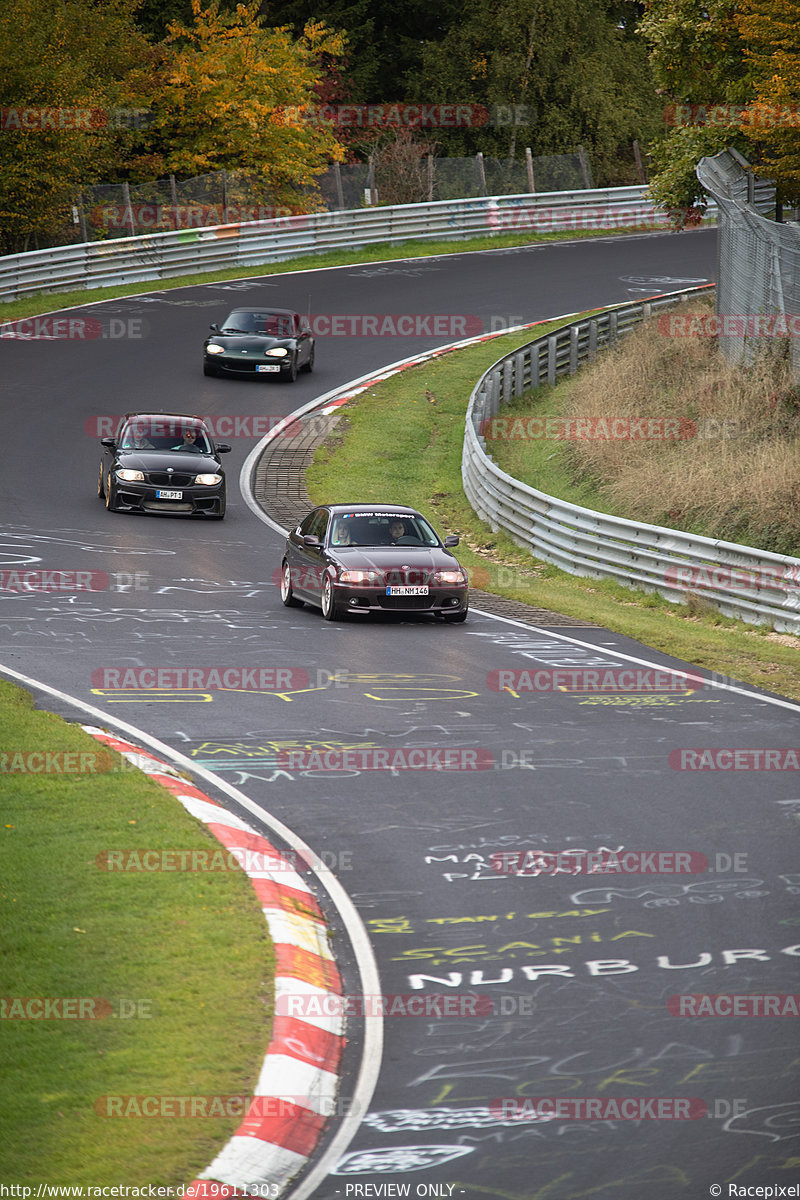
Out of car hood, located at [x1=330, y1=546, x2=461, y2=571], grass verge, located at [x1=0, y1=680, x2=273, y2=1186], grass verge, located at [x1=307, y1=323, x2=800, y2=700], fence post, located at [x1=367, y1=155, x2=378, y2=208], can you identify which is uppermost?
fence post, located at [x1=367, y1=155, x2=378, y2=208]

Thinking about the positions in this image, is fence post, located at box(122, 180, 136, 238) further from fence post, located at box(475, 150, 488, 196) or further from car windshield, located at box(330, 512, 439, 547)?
car windshield, located at box(330, 512, 439, 547)

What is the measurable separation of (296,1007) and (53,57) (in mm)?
41658

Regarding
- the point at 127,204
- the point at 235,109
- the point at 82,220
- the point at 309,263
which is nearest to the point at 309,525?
the point at 82,220

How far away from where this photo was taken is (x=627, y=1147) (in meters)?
5.71

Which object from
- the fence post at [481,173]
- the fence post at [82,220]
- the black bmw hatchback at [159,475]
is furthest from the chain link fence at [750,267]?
the fence post at [481,173]

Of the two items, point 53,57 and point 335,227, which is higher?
point 53,57

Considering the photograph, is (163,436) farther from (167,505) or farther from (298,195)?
(298,195)

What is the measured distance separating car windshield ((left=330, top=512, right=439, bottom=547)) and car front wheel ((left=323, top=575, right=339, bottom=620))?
0.72 m

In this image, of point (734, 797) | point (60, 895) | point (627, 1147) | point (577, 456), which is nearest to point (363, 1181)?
point (627, 1147)

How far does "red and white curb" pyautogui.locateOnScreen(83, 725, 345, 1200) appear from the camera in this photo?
5621 mm

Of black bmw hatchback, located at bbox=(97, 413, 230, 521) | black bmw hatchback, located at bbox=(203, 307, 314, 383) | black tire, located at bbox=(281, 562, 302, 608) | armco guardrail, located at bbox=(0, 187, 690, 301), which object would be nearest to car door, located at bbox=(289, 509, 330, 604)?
black tire, located at bbox=(281, 562, 302, 608)

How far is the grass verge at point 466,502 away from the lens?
16109 millimetres

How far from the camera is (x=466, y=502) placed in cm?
2667

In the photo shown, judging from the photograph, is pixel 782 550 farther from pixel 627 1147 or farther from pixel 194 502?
pixel 627 1147
